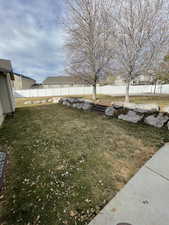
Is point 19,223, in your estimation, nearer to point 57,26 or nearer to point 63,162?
point 63,162

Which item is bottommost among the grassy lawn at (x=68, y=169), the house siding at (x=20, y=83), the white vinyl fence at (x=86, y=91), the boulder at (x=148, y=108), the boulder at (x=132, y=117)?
the grassy lawn at (x=68, y=169)

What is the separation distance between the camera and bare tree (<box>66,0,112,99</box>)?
28.2 feet

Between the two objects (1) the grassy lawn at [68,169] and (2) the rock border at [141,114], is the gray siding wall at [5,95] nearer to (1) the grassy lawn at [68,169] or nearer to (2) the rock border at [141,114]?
(1) the grassy lawn at [68,169]

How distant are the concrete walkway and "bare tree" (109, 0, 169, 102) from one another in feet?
23.9

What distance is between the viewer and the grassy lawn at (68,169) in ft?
5.59

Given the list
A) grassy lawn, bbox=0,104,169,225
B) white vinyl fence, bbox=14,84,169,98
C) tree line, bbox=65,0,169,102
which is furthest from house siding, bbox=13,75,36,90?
grassy lawn, bbox=0,104,169,225

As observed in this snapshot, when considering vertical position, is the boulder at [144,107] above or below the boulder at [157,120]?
above

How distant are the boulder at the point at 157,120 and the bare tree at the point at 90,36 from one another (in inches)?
254

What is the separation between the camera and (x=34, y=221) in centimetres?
156

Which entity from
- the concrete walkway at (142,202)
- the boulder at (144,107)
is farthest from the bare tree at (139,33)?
the concrete walkway at (142,202)

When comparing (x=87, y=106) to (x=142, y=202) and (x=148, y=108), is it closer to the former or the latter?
(x=148, y=108)

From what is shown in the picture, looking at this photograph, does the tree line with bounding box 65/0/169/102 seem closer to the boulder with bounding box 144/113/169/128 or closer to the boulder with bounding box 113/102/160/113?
the boulder with bounding box 113/102/160/113

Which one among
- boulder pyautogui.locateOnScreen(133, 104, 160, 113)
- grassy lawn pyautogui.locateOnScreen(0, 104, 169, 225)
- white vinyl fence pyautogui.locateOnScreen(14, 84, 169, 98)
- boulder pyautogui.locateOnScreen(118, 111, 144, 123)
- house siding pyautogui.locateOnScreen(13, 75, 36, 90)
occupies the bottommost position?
grassy lawn pyautogui.locateOnScreen(0, 104, 169, 225)

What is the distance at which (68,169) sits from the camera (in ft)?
8.35
